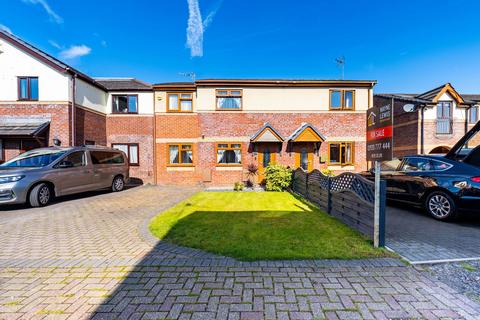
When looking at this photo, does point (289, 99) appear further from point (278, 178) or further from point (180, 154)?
point (180, 154)

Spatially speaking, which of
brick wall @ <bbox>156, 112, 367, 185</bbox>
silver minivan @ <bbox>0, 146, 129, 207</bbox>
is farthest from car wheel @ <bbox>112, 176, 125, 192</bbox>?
brick wall @ <bbox>156, 112, 367, 185</bbox>

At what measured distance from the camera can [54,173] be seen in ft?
25.7

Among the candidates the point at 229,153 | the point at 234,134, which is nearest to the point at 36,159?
the point at 229,153

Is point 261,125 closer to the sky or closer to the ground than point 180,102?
closer to the ground

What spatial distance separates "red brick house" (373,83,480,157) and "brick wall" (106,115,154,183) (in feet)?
57.8

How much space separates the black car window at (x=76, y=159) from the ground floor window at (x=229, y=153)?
6464mm

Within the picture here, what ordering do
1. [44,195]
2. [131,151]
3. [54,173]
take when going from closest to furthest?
1. [44,195]
2. [54,173]
3. [131,151]

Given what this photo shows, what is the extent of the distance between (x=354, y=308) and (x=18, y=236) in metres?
6.46

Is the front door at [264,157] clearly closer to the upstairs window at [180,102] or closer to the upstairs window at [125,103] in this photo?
the upstairs window at [180,102]

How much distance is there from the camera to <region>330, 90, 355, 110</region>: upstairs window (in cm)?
1278

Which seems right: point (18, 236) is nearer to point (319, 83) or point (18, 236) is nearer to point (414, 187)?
point (414, 187)

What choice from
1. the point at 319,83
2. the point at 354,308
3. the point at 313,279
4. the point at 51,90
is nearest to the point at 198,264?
the point at 313,279

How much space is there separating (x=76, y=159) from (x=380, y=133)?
1057cm

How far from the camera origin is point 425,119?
16516 millimetres
